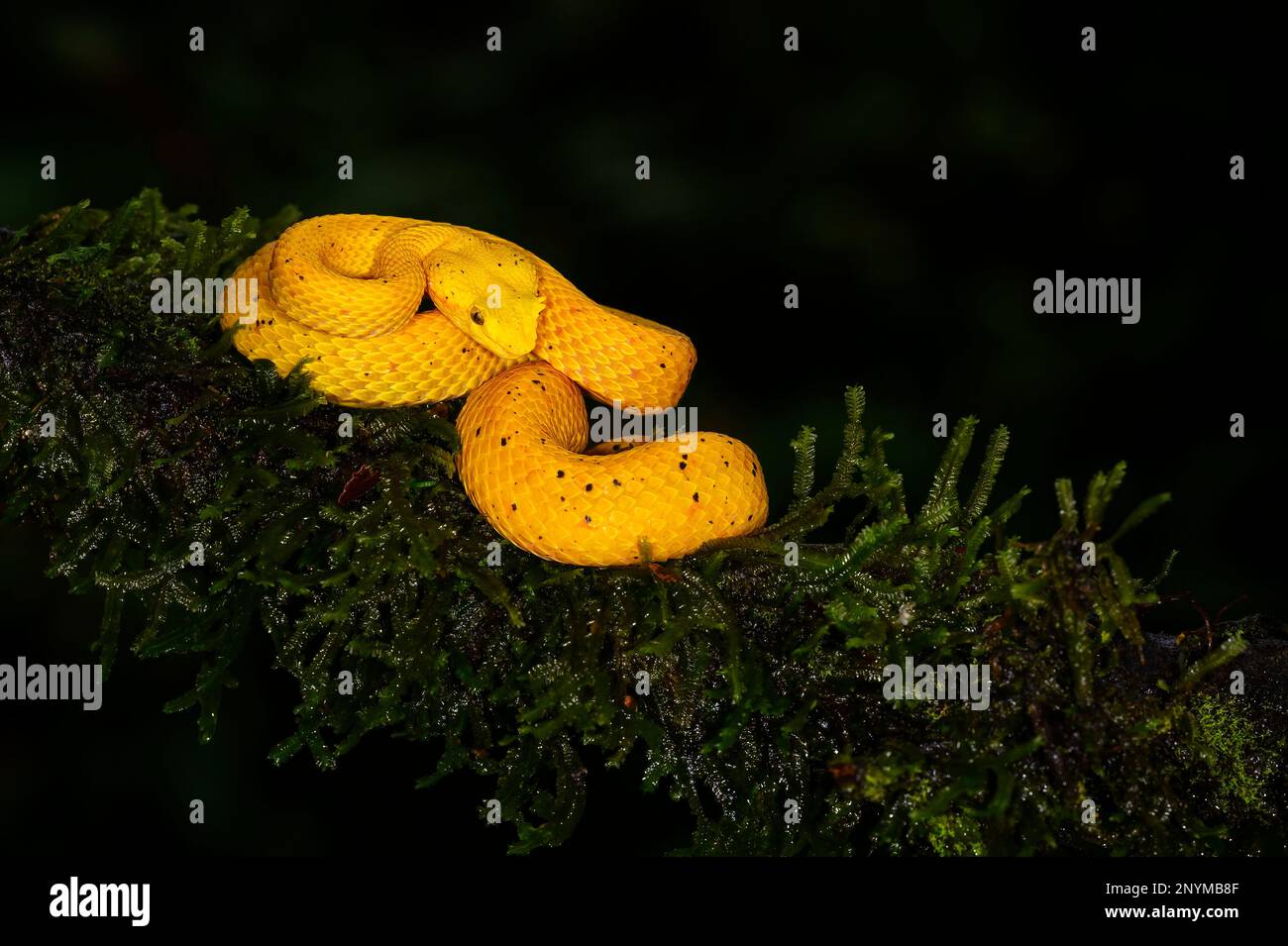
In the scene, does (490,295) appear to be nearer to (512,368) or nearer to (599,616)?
(512,368)

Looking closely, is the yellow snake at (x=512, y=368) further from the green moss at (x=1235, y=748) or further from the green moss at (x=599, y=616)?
the green moss at (x=1235, y=748)

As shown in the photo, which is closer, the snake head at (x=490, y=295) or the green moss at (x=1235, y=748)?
the green moss at (x=1235, y=748)

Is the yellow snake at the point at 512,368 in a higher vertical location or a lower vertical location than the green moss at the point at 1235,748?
higher

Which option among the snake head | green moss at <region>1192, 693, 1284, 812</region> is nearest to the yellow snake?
the snake head

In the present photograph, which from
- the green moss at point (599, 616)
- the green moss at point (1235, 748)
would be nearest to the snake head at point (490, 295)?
the green moss at point (599, 616)

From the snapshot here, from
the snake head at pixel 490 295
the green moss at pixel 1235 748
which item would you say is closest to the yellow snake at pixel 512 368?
the snake head at pixel 490 295

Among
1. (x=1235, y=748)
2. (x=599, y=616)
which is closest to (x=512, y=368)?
(x=599, y=616)

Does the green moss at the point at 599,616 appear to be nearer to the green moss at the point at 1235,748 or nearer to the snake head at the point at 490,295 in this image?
the green moss at the point at 1235,748

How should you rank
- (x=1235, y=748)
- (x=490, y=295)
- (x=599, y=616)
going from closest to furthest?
(x=1235, y=748) → (x=599, y=616) → (x=490, y=295)

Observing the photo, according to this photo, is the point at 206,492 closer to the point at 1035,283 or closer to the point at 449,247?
the point at 449,247
